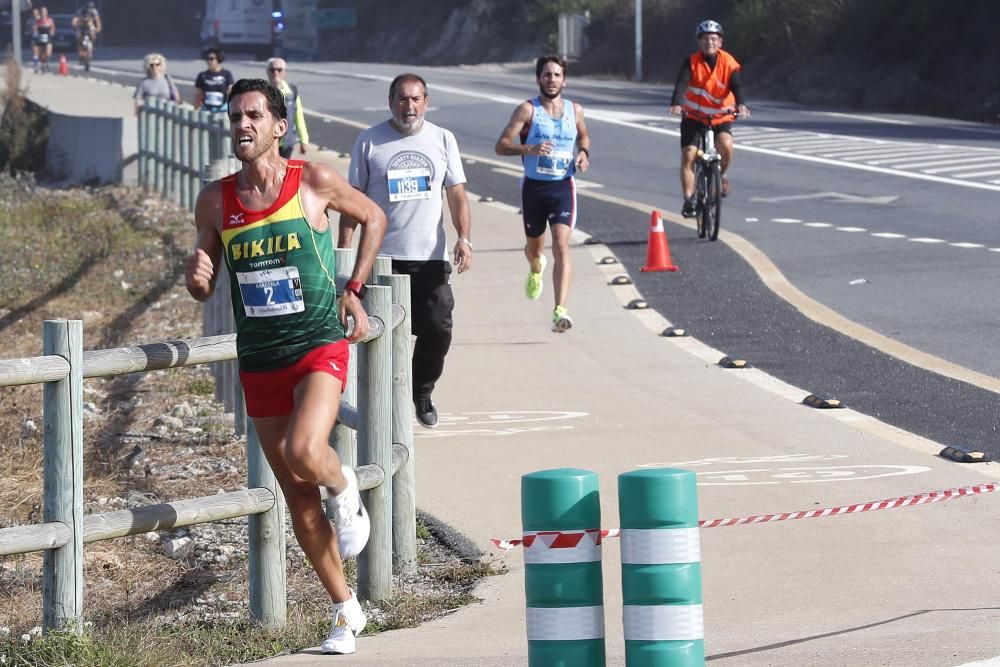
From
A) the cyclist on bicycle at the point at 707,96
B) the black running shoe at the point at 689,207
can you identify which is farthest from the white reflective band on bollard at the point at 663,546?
the black running shoe at the point at 689,207

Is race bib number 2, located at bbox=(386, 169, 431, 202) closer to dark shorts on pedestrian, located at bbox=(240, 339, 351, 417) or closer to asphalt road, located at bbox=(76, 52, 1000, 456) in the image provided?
asphalt road, located at bbox=(76, 52, 1000, 456)

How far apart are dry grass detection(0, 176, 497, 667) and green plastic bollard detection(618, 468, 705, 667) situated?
172 centimetres

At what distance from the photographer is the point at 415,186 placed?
28.9 ft

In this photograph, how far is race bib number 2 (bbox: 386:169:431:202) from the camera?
880 centimetres

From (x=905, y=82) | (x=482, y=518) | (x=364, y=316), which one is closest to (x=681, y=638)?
(x=364, y=316)

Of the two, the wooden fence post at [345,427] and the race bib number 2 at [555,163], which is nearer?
the wooden fence post at [345,427]

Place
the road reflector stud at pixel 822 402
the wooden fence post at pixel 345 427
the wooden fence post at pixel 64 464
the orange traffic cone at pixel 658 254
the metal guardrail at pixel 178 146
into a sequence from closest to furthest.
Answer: the wooden fence post at pixel 64 464 < the wooden fence post at pixel 345 427 < the road reflector stud at pixel 822 402 < the orange traffic cone at pixel 658 254 < the metal guardrail at pixel 178 146

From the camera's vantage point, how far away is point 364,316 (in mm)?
5871

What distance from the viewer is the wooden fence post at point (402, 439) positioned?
676 cm

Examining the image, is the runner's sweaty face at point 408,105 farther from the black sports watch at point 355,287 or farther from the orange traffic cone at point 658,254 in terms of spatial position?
the orange traffic cone at point 658,254

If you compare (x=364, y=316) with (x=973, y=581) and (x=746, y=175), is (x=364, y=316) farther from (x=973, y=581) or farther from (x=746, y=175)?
(x=746, y=175)

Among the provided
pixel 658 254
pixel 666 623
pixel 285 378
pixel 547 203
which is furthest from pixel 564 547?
pixel 658 254

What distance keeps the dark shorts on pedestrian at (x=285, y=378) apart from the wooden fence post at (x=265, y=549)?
0.42 metres

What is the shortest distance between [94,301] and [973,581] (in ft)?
37.4
